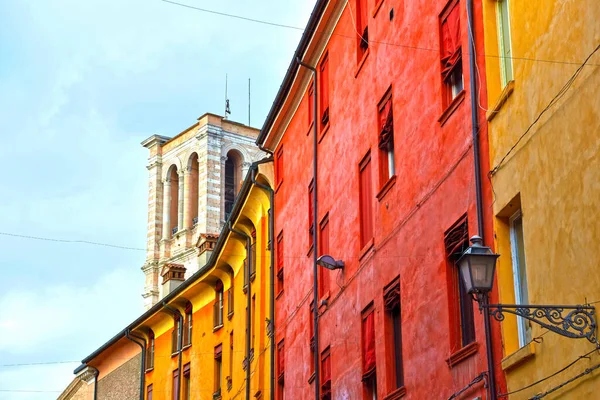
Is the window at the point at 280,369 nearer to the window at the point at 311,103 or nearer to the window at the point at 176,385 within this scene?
the window at the point at 311,103

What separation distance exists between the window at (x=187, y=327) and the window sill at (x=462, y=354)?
76.0ft

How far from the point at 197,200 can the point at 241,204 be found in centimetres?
5547

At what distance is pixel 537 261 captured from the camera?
42.0ft

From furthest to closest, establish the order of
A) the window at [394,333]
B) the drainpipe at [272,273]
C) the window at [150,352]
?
the window at [150,352], the drainpipe at [272,273], the window at [394,333]

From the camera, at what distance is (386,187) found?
63.6 feet

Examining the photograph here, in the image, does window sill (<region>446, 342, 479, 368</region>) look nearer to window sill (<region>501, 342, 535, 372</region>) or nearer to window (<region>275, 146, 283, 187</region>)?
window sill (<region>501, 342, 535, 372</region>)

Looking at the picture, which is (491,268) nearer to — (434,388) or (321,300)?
(434,388)

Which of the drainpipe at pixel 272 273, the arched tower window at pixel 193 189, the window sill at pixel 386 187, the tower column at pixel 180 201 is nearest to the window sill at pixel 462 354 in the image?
the window sill at pixel 386 187

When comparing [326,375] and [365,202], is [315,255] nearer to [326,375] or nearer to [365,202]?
[326,375]

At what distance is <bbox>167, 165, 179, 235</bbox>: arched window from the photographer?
9031 cm

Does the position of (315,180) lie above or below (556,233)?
above

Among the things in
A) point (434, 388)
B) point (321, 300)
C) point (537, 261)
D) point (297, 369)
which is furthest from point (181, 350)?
point (537, 261)

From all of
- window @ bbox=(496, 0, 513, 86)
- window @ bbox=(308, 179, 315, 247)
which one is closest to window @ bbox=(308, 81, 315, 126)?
window @ bbox=(308, 179, 315, 247)

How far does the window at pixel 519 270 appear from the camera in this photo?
13.5 metres
